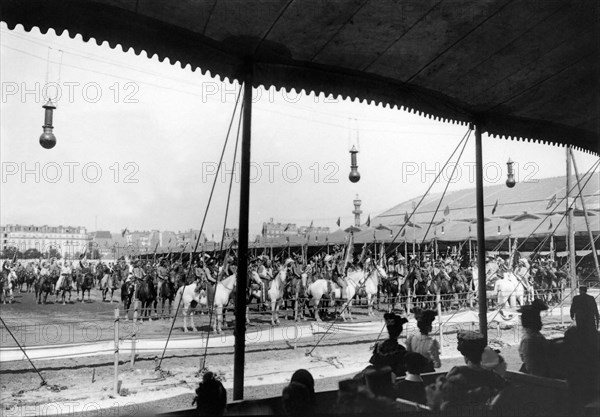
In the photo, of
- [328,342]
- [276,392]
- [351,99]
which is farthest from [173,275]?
[351,99]

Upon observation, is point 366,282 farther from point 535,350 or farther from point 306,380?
point 306,380

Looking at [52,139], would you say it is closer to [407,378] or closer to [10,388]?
[10,388]

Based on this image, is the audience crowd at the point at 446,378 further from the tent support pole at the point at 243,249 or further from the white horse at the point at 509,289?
the white horse at the point at 509,289

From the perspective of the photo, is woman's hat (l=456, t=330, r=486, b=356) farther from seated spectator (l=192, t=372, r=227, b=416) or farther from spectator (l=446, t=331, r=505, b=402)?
seated spectator (l=192, t=372, r=227, b=416)

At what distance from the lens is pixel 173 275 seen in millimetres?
20234

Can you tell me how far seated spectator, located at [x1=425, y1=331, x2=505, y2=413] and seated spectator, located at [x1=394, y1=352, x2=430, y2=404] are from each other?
218 millimetres

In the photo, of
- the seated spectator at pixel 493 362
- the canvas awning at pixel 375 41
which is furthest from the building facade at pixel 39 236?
the seated spectator at pixel 493 362

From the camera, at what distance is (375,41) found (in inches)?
136

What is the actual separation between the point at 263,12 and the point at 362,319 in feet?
51.6

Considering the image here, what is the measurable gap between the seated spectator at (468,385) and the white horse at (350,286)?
13433mm

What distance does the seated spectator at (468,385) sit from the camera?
9.91 feet

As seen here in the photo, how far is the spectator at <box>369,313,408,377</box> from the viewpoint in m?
4.07

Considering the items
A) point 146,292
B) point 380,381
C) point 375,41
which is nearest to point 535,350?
point 380,381

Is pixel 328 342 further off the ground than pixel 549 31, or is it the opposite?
pixel 549 31
